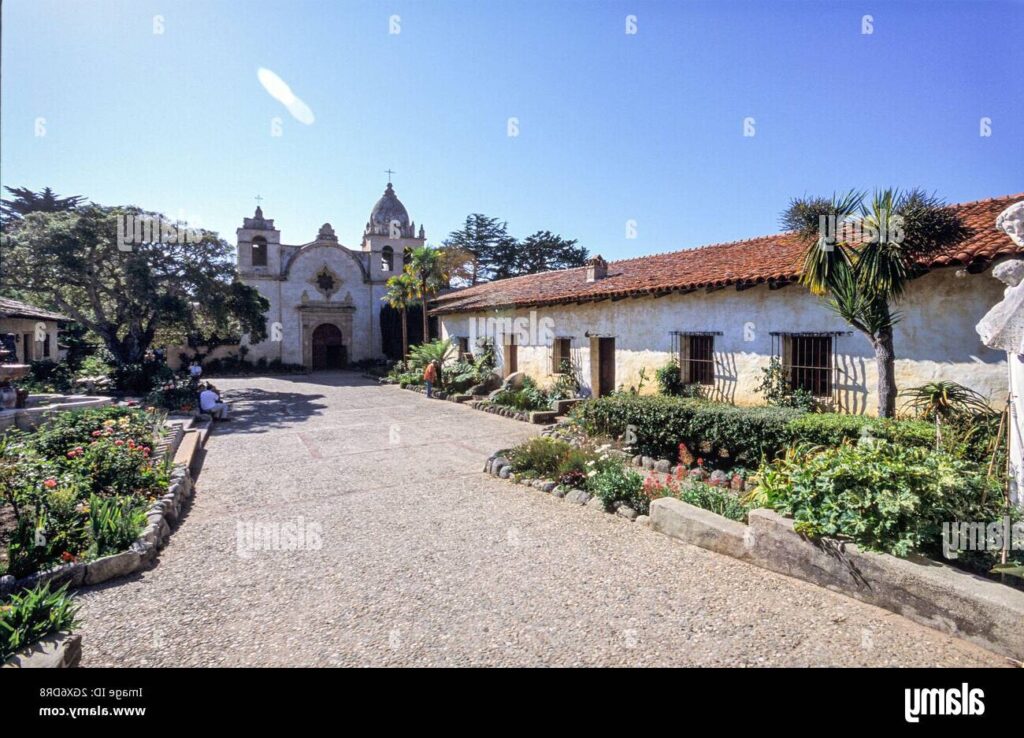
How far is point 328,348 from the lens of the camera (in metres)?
32.8

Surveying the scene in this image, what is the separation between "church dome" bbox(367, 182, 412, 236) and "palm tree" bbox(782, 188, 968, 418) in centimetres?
3056

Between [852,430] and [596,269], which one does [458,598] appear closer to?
[852,430]

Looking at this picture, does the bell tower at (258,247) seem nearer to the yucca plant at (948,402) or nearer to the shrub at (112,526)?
the shrub at (112,526)

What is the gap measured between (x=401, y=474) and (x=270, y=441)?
4.53 metres

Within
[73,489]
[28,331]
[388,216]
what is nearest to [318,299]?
[388,216]

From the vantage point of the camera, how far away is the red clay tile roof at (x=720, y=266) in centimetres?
708

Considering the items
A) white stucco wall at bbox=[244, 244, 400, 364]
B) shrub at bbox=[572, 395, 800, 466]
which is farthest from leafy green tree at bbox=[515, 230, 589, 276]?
shrub at bbox=[572, 395, 800, 466]

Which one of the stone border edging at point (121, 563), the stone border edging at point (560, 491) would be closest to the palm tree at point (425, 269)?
the stone border edging at point (560, 491)

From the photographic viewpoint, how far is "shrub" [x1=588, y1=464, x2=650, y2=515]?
19.9 ft

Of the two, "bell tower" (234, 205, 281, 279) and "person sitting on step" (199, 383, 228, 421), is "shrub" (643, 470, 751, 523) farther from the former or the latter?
"bell tower" (234, 205, 281, 279)

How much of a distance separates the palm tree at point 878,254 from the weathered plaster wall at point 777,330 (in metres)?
0.37

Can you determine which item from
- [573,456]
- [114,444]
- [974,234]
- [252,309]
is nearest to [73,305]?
[252,309]
